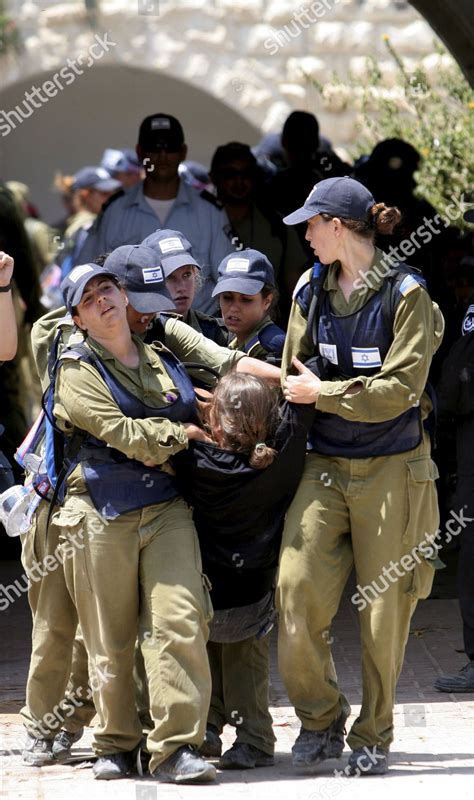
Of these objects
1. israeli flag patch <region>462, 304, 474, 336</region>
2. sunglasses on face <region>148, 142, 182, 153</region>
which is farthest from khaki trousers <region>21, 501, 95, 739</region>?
sunglasses on face <region>148, 142, 182, 153</region>

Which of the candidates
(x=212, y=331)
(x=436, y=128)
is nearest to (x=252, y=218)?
(x=212, y=331)

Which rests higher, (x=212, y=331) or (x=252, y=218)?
(x=252, y=218)

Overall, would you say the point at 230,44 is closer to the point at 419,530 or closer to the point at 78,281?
the point at 78,281

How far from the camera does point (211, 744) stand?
5555 millimetres

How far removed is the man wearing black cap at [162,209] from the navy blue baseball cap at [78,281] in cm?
294

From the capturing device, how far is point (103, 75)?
17703mm

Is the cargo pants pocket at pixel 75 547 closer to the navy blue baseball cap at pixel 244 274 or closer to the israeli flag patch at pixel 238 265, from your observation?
the navy blue baseball cap at pixel 244 274

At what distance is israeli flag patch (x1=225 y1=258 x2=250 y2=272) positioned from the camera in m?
5.88

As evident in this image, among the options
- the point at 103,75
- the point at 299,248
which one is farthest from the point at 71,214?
the point at 299,248

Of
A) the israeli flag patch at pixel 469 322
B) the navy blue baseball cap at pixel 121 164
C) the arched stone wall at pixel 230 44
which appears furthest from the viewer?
the arched stone wall at pixel 230 44

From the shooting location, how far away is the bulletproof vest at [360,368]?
531cm

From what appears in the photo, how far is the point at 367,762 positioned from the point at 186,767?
0.62 meters

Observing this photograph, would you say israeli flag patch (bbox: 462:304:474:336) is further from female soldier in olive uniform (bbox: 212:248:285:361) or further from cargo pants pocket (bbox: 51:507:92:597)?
cargo pants pocket (bbox: 51:507:92:597)

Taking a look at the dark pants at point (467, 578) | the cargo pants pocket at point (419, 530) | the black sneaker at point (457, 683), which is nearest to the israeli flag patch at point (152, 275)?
the cargo pants pocket at point (419, 530)
